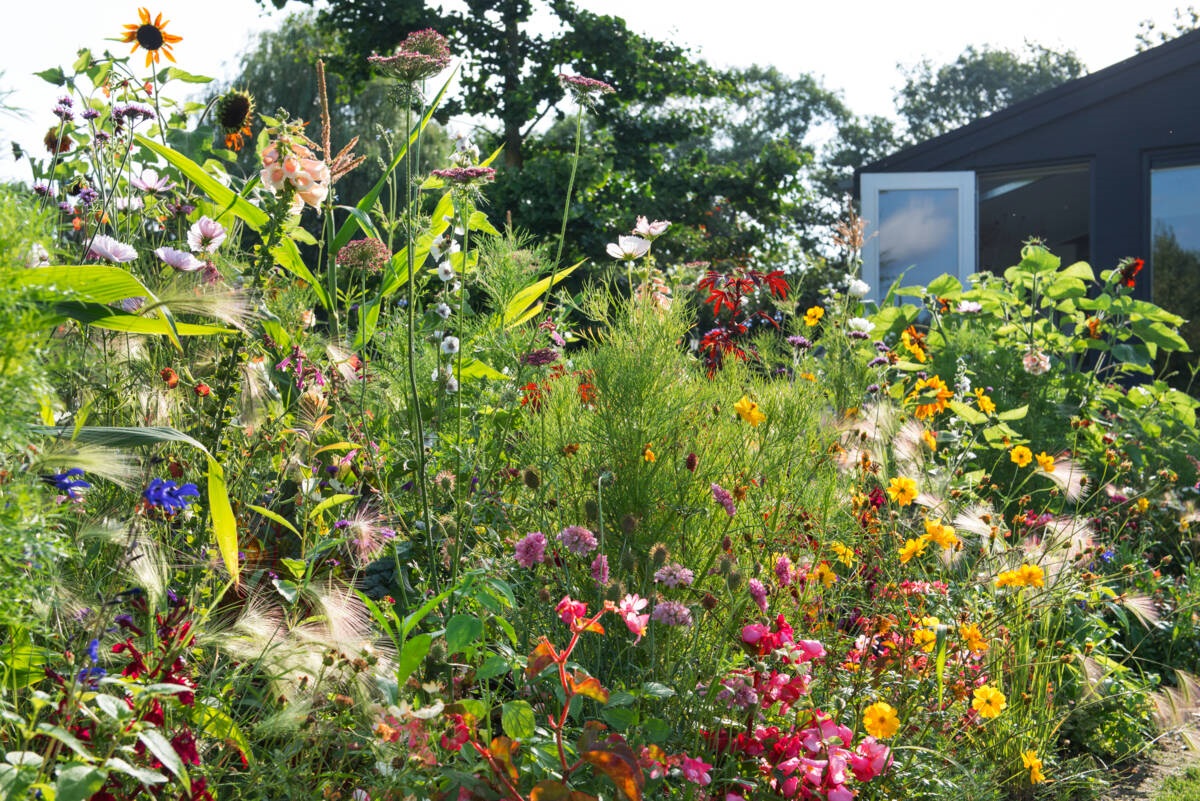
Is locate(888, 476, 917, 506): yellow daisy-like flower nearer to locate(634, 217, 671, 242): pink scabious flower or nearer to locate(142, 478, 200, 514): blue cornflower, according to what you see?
locate(634, 217, 671, 242): pink scabious flower

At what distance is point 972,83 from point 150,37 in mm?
38193

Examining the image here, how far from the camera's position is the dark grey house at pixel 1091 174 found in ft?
29.5

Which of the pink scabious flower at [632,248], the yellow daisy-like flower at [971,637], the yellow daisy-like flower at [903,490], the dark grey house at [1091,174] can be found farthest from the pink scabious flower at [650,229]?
the dark grey house at [1091,174]

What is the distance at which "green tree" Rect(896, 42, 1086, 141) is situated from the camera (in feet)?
119

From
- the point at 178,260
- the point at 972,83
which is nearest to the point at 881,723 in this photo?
the point at 178,260

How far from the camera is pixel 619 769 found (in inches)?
56.6

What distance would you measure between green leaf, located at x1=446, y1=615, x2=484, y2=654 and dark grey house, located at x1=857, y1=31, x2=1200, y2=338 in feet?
26.8

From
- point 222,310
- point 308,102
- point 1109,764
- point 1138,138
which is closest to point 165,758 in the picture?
point 222,310

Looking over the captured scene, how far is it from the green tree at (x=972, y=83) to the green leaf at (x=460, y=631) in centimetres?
3789

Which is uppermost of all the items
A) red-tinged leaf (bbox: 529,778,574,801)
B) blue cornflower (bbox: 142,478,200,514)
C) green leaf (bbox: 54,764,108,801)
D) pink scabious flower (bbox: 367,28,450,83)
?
pink scabious flower (bbox: 367,28,450,83)

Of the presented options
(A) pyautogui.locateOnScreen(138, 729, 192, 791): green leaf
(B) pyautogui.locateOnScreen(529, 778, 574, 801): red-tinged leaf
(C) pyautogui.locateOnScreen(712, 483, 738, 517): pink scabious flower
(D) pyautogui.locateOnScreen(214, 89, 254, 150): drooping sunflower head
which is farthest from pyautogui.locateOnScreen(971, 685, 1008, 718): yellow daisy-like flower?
(D) pyautogui.locateOnScreen(214, 89, 254, 150): drooping sunflower head

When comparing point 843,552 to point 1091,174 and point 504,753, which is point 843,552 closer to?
point 504,753

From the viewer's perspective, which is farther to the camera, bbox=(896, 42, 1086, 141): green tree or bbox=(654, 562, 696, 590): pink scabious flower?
bbox=(896, 42, 1086, 141): green tree

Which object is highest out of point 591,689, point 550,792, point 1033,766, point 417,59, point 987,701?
point 417,59
